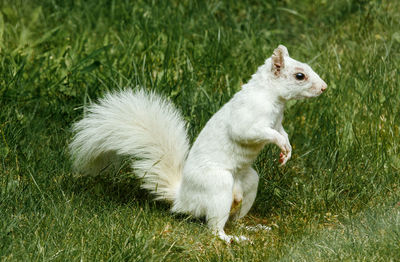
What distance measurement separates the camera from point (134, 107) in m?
3.94

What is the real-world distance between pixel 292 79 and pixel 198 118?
3.77ft

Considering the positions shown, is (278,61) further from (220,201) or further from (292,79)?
(220,201)

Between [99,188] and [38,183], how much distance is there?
352 millimetres

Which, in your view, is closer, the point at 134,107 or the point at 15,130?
the point at 134,107

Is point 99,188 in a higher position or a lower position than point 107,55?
lower

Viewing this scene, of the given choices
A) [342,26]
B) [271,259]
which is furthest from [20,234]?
[342,26]

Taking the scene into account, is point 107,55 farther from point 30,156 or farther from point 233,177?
point 233,177

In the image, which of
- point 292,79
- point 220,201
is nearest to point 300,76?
point 292,79

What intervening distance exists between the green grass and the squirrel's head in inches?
27.1

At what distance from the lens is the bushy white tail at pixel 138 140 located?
3900mm

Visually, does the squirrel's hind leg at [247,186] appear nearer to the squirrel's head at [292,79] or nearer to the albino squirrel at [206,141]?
the albino squirrel at [206,141]

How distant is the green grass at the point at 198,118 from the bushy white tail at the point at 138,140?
167 millimetres

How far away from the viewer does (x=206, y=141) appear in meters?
3.84

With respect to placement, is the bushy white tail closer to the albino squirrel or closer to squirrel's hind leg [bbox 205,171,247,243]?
the albino squirrel
